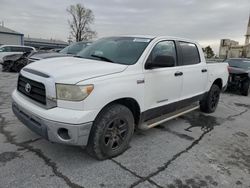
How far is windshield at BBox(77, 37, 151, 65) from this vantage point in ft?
11.3

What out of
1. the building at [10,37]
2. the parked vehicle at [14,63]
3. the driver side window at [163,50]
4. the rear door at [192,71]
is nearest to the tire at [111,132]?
the driver side window at [163,50]

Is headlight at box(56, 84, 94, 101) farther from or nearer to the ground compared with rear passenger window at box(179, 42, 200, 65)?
nearer to the ground

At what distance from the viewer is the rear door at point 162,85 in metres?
3.47

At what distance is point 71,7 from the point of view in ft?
164

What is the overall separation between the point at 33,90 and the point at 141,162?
1.81 metres

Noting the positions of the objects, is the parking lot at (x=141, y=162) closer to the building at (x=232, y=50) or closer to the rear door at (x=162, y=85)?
the rear door at (x=162, y=85)

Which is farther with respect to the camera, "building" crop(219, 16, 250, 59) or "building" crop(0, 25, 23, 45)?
"building" crop(0, 25, 23, 45)

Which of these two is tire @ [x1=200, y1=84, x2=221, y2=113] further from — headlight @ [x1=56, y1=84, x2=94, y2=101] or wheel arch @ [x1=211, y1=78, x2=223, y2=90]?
headlight @ [x1=56, y1=84, x2=94, y2=101]

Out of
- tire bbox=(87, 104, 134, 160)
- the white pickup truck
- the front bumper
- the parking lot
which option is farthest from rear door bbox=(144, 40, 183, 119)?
the front bumper

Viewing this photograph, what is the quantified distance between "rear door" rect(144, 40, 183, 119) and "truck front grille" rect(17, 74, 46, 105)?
4.93 ft

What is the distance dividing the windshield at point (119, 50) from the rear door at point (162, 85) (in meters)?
0.25

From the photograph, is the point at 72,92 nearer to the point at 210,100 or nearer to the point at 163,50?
the point at 163,50

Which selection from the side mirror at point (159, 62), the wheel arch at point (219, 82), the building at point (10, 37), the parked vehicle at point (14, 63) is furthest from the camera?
the building at point (10, 37)

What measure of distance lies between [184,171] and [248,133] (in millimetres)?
2503
